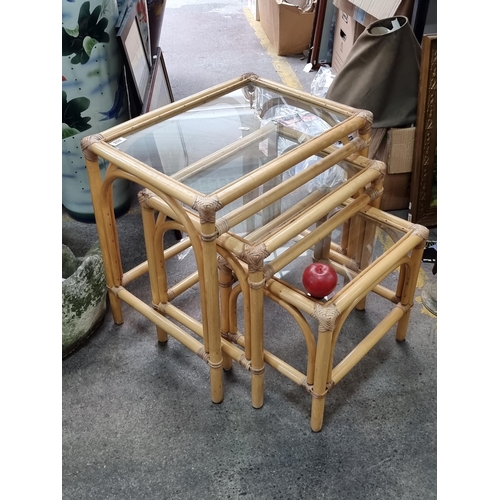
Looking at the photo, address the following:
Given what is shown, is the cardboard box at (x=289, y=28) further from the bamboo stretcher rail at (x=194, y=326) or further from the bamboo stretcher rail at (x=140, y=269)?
the bamboo stretcher rail at (x=194, y=326)

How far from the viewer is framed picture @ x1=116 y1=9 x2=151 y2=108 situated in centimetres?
222

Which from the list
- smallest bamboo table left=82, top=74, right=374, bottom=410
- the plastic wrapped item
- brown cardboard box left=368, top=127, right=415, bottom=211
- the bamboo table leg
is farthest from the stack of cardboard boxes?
the bamboo table leg

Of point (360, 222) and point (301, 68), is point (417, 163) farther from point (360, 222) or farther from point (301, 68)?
point (301, 68)

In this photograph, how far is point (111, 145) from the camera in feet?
5.33

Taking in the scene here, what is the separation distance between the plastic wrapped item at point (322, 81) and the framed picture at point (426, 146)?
1161 mm

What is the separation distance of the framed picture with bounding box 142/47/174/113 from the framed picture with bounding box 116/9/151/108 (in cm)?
3

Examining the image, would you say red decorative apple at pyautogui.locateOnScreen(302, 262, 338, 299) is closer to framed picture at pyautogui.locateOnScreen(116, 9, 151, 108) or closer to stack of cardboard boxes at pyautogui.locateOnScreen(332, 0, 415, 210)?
stack of cardboard boxes at pyautogui.locateOnScreen(332, 0, 415, 210)

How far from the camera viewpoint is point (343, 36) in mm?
3586

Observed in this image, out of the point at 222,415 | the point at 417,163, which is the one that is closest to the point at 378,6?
the point at 417,163

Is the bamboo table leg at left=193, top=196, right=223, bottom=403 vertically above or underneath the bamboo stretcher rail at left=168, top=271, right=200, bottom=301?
above

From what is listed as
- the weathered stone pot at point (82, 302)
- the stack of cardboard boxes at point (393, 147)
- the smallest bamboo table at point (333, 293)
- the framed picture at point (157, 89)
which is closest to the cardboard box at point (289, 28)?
the stack of cardboard boxes at point (393, 147)

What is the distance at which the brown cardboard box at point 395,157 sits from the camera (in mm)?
2393

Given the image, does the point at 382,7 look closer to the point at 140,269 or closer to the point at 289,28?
the point at 289,28

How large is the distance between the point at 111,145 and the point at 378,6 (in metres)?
1.77
